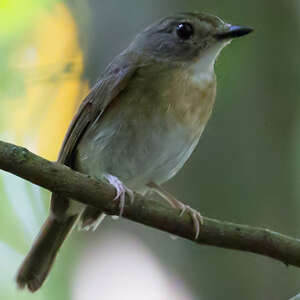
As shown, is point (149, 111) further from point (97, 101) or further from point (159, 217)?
point (159, 217)

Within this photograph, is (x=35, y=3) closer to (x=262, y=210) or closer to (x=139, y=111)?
(x=139, y=111)

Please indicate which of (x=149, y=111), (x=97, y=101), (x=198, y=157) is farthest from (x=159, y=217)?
(x=97, y=101)

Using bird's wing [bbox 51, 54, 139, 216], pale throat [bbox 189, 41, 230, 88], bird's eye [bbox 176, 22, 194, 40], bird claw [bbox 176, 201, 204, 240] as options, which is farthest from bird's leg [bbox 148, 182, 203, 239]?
bird's eye [bbox 176, 22, 194, 40]

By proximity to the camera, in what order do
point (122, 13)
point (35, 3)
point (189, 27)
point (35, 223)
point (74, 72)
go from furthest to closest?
point (35, 3) < point (35, 223) < point (74, 72) < point (122, 13) < point (189, 27)

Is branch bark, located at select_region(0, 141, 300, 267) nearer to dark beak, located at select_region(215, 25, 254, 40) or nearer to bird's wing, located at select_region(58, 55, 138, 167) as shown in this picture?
bird's wing, located at select_region(58, 55, 138, 167)

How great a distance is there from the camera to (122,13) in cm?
307

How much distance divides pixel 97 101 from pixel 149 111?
0.32 metres

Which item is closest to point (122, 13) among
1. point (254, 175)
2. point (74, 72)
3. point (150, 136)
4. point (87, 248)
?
point (74, 72)

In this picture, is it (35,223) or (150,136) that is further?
(35,223)

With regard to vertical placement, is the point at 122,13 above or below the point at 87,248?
above

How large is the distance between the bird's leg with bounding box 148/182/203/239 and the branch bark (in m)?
0.02

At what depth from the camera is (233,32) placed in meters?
2.68

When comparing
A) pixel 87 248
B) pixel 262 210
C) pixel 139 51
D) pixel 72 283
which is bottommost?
pixel 72 283

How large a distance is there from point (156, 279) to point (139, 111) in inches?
32.6
